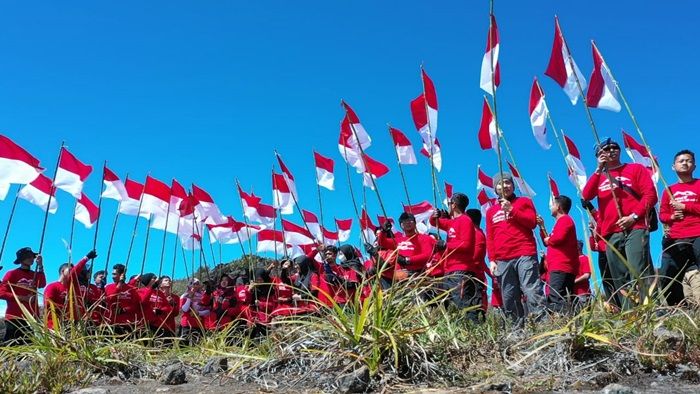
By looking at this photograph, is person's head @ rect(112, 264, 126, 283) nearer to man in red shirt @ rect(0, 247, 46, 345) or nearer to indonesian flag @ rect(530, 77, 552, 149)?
man in red shirt @ rect(0, 247, 46, 345)

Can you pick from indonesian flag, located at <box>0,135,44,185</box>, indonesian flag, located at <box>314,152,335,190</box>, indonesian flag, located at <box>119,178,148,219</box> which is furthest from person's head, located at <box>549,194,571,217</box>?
indonesian flag, located at <box>119,178,148,219</box>

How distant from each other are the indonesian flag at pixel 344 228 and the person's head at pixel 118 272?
7.61m

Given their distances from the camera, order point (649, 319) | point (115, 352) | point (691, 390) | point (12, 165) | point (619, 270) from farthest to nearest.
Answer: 1. point (12, 165)
2. point (619, 270)
3. point (115, 352)
4. point (649, 319)
5. point (691, 390)

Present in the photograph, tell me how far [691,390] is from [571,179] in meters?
7.27

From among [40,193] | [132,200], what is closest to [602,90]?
[40,193]

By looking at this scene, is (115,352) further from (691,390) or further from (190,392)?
(691,390)

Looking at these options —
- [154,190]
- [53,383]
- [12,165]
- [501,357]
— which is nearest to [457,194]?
[501,357]

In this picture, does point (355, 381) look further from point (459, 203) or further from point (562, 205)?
point (562, 205)

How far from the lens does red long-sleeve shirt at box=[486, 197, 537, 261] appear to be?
688 cm

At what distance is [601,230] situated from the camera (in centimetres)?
635

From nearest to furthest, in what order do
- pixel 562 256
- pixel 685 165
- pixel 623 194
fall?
pixel 623 194 < pixel 685 165 < pixel 562 256

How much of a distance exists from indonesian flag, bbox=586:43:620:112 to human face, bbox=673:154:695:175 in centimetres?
121

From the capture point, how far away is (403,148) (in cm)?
1131

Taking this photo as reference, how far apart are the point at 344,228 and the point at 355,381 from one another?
1497cm
